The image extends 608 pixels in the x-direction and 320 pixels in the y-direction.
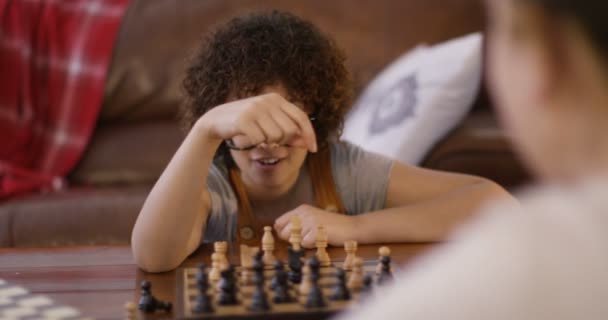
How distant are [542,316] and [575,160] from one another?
0.10 metres

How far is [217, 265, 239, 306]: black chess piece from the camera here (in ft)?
3.84

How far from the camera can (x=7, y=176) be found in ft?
9.73

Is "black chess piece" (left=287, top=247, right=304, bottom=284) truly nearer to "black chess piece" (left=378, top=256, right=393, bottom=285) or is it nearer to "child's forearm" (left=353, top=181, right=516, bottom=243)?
"black chess piece" (left=378, top=256, right=393, bottom=285)

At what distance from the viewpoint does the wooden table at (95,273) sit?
1316 mm

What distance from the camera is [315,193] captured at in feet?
6.31

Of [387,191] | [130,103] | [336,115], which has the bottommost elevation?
[387,191]

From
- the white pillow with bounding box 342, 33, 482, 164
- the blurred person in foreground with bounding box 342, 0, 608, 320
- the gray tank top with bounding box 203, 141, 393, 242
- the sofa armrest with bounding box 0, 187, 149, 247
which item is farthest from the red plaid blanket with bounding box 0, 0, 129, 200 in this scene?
the blurred person in foreground with bounding box 342, 0, 608, 320

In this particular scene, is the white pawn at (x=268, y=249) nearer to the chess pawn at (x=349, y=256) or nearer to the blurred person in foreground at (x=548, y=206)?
the chess pawn at (x=349, y=256)

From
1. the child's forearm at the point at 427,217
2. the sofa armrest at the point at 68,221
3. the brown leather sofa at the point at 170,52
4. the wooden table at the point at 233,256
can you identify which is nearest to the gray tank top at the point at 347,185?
the child's forearm at the point at 427,217

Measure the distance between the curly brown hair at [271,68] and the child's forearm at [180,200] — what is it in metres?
0.26

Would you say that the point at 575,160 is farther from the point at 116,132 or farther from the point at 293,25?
the point at 116,132

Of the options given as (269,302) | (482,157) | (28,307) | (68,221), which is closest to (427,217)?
(269,302)

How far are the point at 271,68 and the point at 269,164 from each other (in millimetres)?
194

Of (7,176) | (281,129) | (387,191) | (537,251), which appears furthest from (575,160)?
(7,176)
